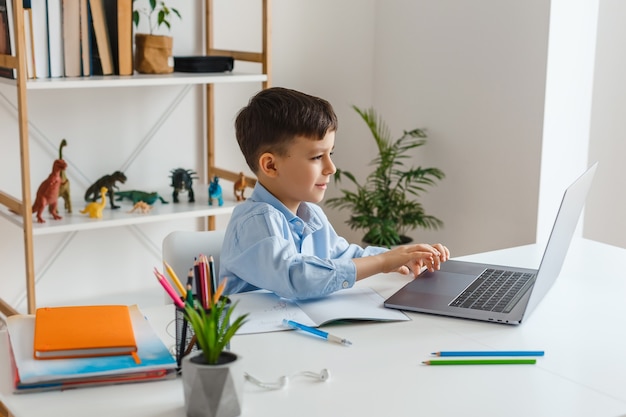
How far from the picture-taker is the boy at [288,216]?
63.1 inches

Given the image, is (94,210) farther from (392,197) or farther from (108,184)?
(392,197)

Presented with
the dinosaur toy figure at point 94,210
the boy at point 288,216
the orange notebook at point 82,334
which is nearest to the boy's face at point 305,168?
the boy at point 288,216

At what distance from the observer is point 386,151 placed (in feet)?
10.8

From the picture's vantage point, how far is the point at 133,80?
8.80 ft

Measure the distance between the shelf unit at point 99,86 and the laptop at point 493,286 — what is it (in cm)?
126

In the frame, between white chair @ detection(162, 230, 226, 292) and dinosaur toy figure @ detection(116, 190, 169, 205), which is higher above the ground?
white chair @ detection(162, 230, 226, 292)

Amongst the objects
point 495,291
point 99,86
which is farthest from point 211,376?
point 99,86

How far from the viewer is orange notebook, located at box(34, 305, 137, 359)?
1.25 metres

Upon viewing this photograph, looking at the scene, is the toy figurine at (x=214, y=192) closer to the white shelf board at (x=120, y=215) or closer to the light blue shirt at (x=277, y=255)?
the white shelf board at (x=120, y=215)

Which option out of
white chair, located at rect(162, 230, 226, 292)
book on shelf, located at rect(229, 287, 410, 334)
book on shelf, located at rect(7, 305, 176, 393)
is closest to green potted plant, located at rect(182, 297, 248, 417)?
book on shelf, located at rect(7, 305, 176, 393)

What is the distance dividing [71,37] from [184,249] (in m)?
1.13

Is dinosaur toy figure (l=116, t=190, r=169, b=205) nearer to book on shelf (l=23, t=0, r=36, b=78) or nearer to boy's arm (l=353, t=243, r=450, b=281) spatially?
book on shelf (l=23, t=0, r=36, b=78)

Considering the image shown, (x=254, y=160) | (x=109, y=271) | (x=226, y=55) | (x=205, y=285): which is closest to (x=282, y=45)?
(x=226, y=55)

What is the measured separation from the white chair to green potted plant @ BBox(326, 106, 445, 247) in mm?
1350
